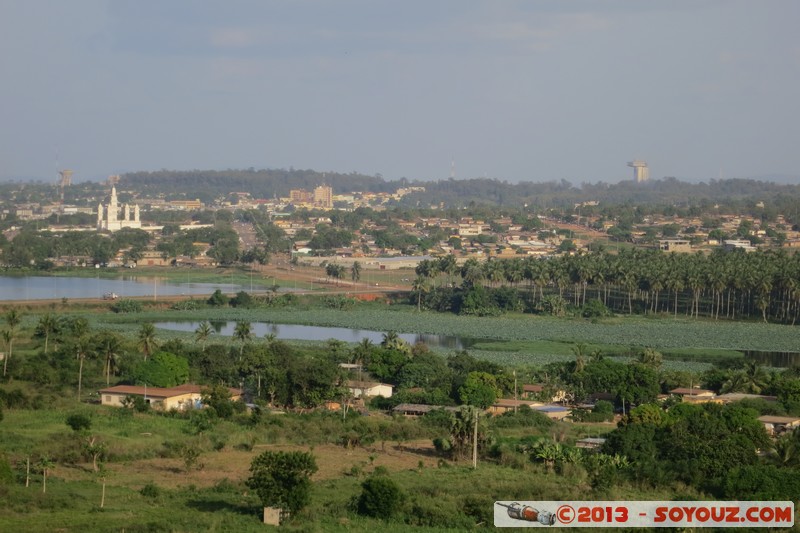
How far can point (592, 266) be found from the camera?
72.9m

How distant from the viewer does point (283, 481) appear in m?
24.5

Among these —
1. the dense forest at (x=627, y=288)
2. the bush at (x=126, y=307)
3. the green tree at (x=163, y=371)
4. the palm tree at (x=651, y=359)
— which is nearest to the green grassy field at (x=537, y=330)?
the bush at (x=126, y=307)

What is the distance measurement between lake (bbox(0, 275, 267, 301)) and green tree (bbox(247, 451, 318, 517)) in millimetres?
48674

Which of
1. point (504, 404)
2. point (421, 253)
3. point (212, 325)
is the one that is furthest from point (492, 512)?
point (421, 253)

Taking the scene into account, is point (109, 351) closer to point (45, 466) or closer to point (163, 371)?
point (163, 371)

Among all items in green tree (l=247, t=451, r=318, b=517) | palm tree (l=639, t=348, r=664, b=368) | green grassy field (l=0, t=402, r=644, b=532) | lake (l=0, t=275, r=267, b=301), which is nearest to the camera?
green grassy field (l=0, t=402, r=644, b=532)

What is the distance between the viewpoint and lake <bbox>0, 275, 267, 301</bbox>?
74750 millimetres

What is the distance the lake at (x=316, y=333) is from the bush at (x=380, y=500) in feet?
101

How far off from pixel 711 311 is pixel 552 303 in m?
8.97

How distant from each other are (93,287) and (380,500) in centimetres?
6037

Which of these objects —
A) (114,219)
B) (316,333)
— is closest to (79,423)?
(316,333)

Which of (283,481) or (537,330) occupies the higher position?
(283,481)
